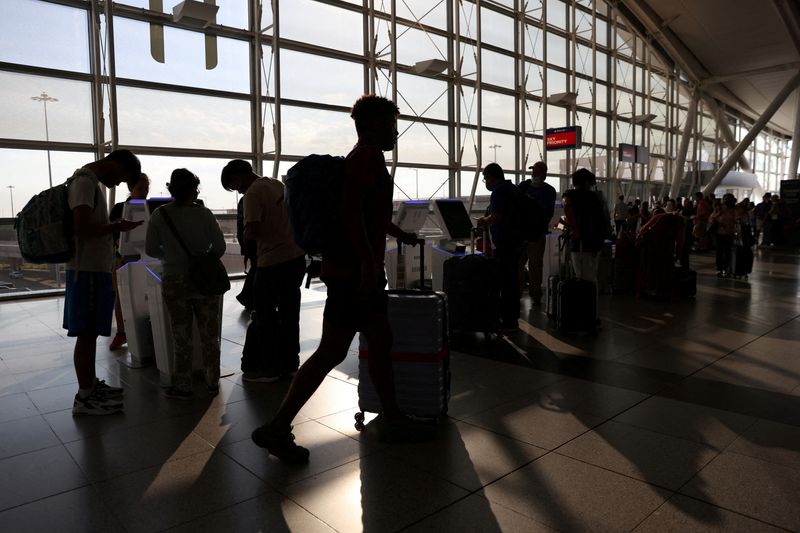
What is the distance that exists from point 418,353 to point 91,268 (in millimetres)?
1689

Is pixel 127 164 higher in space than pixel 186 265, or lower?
higher

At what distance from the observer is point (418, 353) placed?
2.76 meters

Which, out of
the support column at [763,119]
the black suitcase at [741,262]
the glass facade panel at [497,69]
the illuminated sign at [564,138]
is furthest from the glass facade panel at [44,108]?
the support column at [763,119]

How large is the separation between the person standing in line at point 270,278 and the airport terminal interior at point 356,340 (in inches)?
8.8

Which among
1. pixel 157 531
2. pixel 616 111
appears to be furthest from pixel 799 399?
pixel 616 111

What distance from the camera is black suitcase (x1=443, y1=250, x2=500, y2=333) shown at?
4676 millimetres

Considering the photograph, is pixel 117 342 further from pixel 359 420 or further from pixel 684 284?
pixel 684 284

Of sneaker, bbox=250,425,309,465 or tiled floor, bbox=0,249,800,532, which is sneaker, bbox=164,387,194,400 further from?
sneaker, bbox=250,425,309,465

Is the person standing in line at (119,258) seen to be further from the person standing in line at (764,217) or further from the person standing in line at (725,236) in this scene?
the person standing in line at (764,217)

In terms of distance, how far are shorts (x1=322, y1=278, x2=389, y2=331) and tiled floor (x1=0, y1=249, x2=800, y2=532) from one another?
59 cm

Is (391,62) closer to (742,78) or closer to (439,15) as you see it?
(439,15)

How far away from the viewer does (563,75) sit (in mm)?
17250

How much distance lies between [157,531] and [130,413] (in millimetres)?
1347

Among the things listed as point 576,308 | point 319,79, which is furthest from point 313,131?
point 576,308
